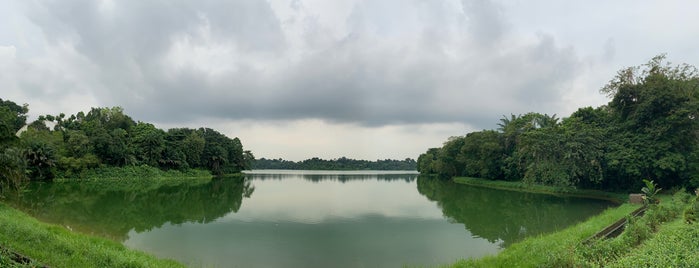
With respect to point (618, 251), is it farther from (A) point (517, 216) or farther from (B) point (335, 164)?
(B) point (335, 164)

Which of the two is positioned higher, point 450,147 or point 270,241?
point 450,147

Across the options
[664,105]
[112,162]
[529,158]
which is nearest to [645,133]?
[664,105]

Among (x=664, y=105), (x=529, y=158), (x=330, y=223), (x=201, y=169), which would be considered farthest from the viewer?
(x=201, y=169)

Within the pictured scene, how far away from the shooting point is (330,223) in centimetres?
1499

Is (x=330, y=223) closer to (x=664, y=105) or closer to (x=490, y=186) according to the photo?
(x=664, y=105)

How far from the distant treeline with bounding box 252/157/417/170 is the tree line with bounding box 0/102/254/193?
205 ft

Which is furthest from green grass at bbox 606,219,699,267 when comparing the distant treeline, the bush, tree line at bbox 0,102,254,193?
the distant treeline

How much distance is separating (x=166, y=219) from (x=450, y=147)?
48.5 metres

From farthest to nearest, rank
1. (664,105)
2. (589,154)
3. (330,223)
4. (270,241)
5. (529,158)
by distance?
(529,158) → (589,154) → (664,105) → (330,223) → (270,241)

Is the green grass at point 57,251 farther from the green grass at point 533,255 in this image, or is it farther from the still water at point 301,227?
the green grass at point 533,255

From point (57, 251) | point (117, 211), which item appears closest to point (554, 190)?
point (117, 211)

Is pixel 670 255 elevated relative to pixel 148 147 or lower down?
lower down

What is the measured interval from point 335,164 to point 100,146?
94.6 meters

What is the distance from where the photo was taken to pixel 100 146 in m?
36.9
